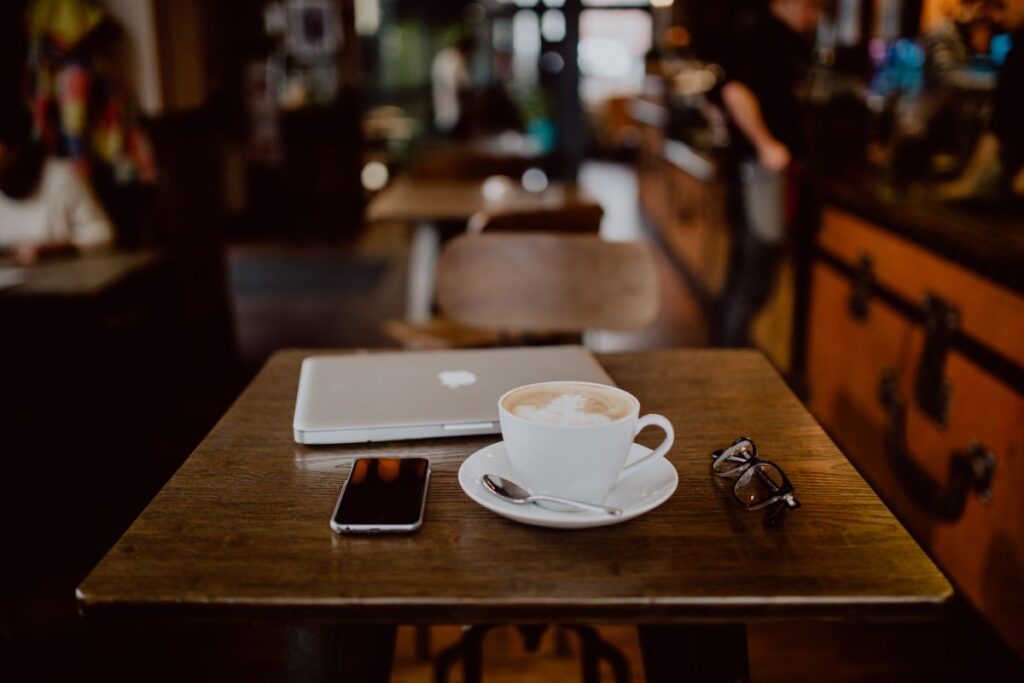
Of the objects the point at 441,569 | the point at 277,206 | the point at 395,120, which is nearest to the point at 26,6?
the point at 441,569

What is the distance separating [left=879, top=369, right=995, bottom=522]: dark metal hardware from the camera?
2.05 metres

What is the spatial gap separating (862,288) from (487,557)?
2285 mm

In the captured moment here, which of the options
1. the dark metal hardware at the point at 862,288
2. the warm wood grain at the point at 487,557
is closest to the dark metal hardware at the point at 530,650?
the warm wood grain at the point at 487,557

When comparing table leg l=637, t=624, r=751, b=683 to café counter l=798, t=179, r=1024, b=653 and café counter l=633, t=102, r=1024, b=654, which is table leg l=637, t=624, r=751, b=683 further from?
café counter l=798, t=179, r=1024, b=653

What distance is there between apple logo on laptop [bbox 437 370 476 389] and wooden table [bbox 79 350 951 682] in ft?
0.41

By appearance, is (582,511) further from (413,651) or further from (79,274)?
(79,274)

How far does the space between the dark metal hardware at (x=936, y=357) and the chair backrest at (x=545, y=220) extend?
0.88m

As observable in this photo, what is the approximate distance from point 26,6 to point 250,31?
3597 mm

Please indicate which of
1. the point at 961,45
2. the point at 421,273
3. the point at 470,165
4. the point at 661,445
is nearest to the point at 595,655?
the point at 661,445

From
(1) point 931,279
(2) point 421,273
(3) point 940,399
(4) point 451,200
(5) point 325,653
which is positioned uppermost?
(4) point 451,200

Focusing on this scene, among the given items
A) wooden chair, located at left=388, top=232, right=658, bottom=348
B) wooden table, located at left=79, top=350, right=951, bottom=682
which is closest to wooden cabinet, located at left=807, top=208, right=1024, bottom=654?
wooden chair, located at left=388, top=232, right=658, bottom=348

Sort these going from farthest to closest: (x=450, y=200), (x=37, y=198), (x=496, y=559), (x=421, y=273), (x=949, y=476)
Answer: (x=421, y=273) → (x=450, y=200) → (x=37, y=198) → (x=949, y=476) → (x=496, y=559)

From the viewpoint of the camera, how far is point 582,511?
2.80ft

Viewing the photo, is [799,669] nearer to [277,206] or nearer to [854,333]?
[854,333]
